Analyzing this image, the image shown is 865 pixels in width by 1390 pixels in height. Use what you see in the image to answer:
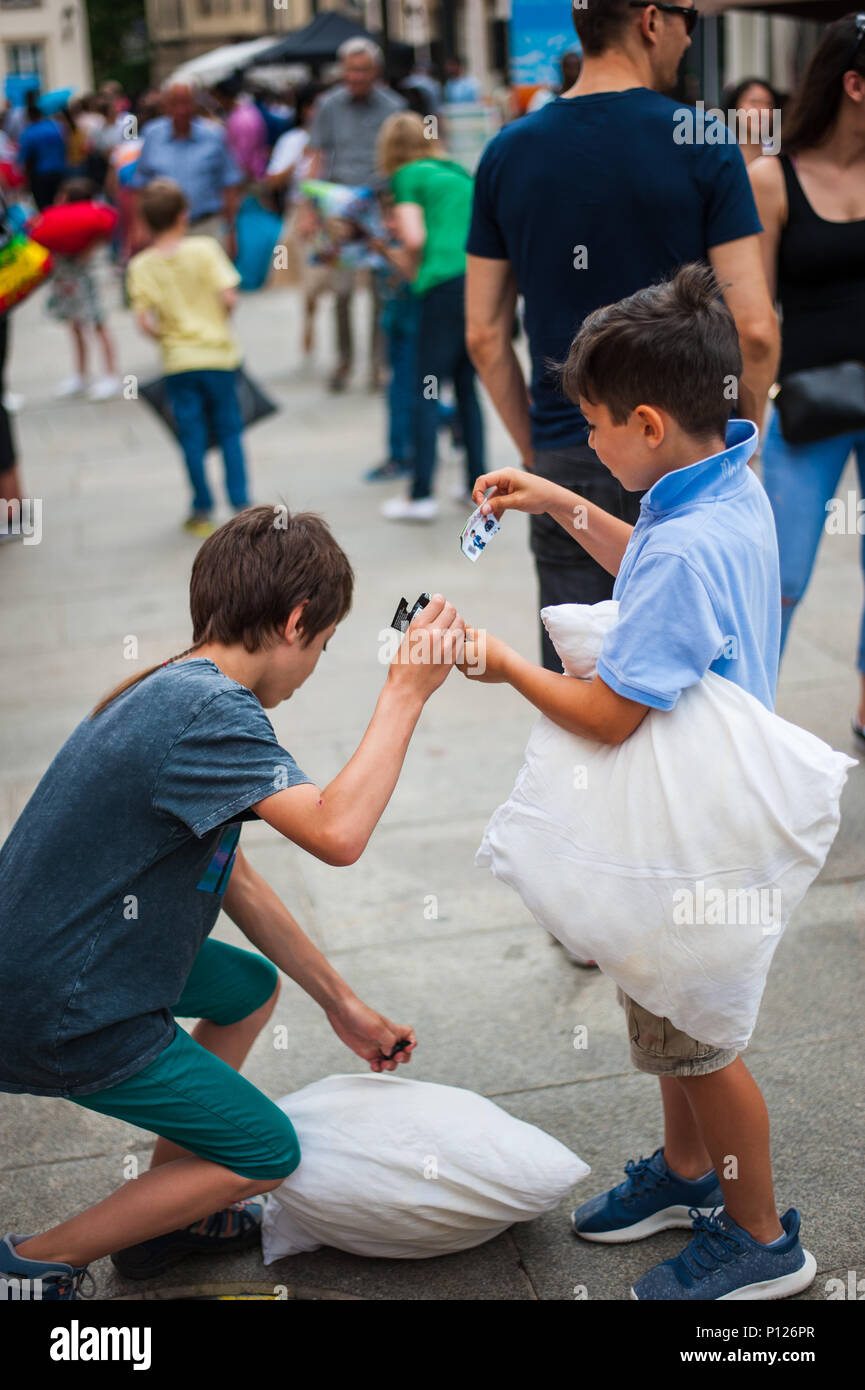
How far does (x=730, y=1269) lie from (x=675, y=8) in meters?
2.37

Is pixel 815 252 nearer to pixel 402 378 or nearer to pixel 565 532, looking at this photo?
pixel 565 532

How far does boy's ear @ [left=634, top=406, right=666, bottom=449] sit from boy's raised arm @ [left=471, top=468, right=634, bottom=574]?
251 mm

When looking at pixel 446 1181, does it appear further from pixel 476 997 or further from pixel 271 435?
pixel 271 435

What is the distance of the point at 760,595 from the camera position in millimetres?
2018

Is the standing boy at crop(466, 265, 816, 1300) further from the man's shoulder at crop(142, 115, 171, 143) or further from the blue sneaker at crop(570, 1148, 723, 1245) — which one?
the man's shoulder at crop(142, 115, 171, 143)

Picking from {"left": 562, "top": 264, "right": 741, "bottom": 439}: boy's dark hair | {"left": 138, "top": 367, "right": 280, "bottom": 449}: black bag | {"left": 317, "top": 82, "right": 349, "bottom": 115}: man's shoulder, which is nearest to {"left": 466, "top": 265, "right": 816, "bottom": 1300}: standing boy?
{"left": 562, "top": 264, "right": 741, "bottom": 439}: boy's dark hair

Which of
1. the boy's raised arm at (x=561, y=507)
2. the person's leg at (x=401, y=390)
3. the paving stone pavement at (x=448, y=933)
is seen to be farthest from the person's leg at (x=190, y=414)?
the boy's raised arm at (x=561, y=507)

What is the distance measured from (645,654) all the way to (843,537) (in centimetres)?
492

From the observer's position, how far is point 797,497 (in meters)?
3.67

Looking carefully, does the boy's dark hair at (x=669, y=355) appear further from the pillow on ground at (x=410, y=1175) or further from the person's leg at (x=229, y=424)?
the person's leg at (x=229, y=424)

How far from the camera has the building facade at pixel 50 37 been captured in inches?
1960

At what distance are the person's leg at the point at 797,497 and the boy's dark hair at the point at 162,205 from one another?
4.09m

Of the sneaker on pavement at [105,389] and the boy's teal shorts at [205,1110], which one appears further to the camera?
the sneaker on pavement at [105,389]

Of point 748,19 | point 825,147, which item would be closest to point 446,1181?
point 825,147
